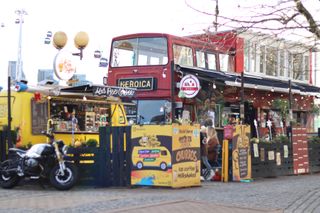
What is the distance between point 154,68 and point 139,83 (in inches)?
32.9

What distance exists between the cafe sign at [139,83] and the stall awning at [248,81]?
3.95ft

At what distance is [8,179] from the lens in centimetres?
1211

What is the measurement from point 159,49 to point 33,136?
7.86 meters

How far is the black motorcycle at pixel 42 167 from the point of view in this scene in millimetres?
11828

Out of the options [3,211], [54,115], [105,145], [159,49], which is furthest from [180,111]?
[3,211]

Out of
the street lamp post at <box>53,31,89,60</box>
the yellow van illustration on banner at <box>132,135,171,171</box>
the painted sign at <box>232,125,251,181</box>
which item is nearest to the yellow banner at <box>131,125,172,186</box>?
the yellow van illustration on banner at <box>132,135,171,171</box>

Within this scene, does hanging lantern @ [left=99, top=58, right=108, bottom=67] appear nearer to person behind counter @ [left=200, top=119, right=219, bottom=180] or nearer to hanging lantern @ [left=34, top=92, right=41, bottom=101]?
person behind counter @ [left=200, top=119, right=219, bottom=180]

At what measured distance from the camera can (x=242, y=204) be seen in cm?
981

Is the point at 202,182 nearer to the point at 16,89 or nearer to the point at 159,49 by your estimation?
the point at 16,89

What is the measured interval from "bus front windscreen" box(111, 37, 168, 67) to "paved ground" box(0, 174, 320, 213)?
8.15 metres

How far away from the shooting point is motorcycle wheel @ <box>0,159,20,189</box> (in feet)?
39.7

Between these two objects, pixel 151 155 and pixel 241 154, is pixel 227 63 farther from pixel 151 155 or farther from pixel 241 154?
pixel 151 155

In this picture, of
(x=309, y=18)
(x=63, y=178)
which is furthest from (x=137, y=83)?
(x=309, y=18)

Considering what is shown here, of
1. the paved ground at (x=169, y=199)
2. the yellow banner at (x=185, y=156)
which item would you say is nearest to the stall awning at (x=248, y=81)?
the yellow banner at (x=185, y=156)
